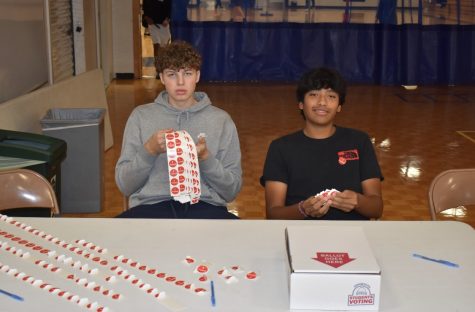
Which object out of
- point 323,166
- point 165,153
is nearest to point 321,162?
point 323,166

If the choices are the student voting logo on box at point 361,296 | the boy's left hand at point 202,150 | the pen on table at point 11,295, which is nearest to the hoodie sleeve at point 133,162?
the boy's left hand at point 202,150

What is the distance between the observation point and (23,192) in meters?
2.64

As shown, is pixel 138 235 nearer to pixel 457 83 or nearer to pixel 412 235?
pixel 412 235

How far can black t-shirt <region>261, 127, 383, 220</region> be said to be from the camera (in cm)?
290

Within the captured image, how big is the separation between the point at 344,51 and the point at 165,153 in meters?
8.91

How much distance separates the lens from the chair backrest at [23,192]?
2.63 m

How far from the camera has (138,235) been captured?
2225 millimetres

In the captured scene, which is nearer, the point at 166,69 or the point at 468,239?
the point at 468,239

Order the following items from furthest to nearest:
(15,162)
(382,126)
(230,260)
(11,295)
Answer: (382,126) < (15,162) < (230,260) < (11,295)

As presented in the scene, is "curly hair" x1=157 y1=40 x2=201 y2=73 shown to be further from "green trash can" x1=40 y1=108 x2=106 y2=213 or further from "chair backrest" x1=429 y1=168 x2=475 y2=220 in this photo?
"green trash can" x1=40 y1=108 x2=106 y2=213

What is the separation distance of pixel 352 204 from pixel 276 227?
0.45m

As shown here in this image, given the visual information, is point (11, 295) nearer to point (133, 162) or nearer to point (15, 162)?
point (133, 162)

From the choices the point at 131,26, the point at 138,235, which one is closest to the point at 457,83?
the point at 131,26

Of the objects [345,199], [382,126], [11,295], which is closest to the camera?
[11,295]
